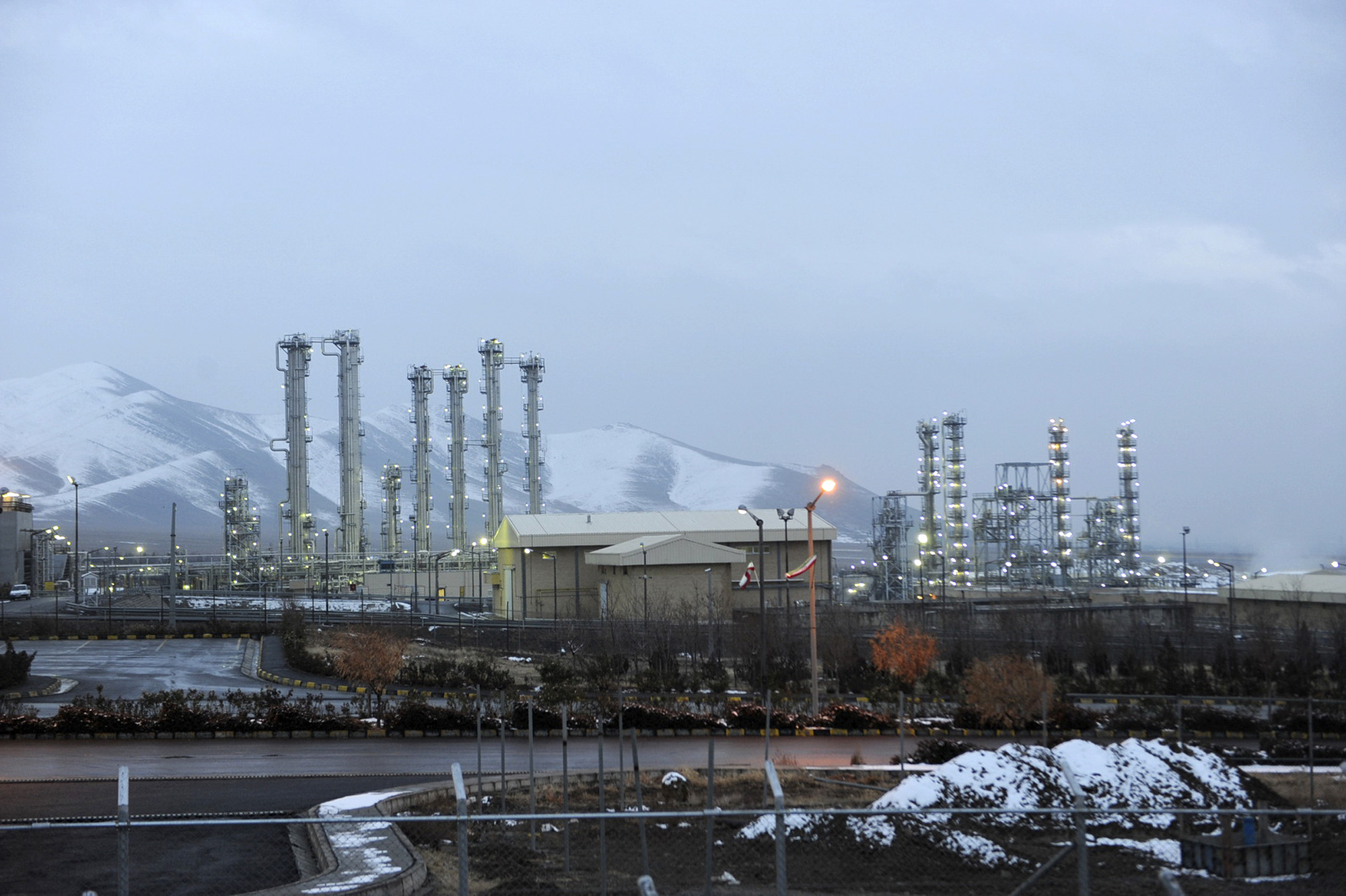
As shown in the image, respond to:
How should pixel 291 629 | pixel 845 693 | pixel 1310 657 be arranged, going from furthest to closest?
pixel 291 629
pixel 1310 657
pixel 845 693

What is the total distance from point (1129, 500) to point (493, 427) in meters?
47.6

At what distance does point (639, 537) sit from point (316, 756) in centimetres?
4189

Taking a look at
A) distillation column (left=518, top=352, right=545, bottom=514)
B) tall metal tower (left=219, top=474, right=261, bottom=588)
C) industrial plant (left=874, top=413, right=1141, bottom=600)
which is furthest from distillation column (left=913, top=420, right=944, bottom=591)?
tall metal tower (left=219, top=474, right=261, bottom=588)

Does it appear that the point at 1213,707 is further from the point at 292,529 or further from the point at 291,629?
the point at 292,529

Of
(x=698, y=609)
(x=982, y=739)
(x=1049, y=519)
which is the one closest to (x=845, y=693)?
(x=982, y=739)

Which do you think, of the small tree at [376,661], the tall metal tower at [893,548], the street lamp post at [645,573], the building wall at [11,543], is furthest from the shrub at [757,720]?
the building wall at [11,543]

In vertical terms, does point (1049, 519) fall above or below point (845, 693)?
above

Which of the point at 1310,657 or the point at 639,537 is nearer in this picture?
the point at 1310,657

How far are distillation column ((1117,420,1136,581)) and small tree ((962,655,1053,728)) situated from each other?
215 feet

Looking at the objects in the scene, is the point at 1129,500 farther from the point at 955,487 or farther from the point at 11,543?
the point at 11,543

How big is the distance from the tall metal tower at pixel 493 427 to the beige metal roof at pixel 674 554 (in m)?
31.0

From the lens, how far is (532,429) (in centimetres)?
9481

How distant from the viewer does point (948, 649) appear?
50.9 metres

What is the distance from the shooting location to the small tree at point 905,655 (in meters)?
40.3
